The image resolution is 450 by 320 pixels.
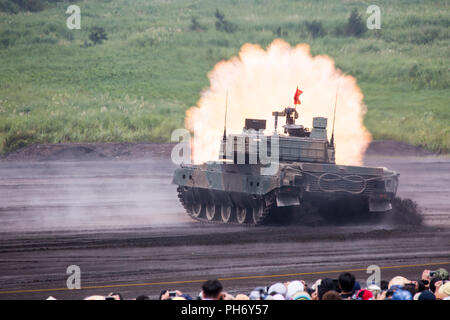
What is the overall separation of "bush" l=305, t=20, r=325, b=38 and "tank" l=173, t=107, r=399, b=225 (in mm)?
40235

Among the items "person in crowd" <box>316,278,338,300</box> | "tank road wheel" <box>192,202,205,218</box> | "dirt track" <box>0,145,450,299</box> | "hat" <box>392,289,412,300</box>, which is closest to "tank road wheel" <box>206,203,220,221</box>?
"tank road wheel" <box>192,202,205,218</box>

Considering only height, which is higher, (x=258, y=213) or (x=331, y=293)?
(x=331, y=293)

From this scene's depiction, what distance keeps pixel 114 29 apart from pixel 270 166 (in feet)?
161

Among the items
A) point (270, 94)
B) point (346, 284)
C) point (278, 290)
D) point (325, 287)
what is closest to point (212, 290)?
point (278, 290)

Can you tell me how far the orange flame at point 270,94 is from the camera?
2808 centimetres

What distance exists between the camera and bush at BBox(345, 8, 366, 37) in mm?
64250

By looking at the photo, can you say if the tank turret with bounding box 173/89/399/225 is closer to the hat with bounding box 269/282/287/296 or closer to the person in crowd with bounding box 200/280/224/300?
the hat with bounding box 269/282/287/296

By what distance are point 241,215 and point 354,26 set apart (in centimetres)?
4276

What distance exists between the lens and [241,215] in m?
24.2

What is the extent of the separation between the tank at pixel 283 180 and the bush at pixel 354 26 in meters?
39.9

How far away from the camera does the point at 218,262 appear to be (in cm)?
1747

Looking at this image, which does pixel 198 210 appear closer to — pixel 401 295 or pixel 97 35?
pixel 401 295

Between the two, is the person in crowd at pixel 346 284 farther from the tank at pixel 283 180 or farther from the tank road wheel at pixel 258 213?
the tank road wheel at pixel 258 213
